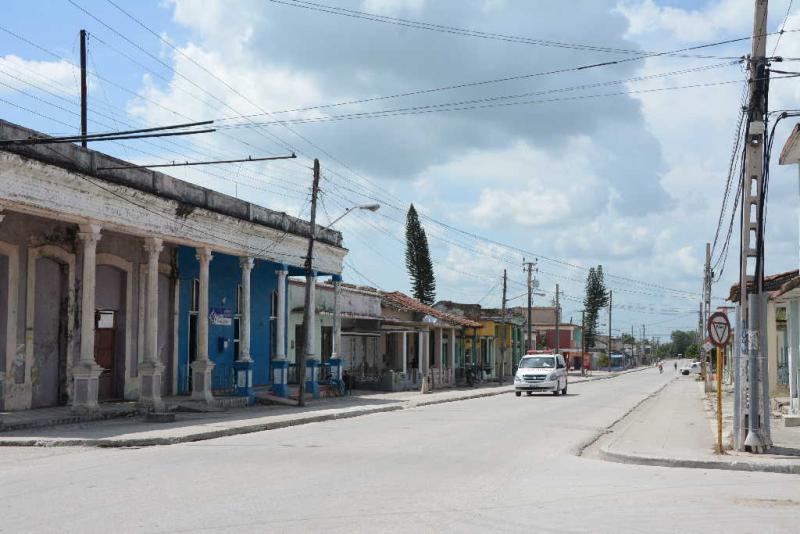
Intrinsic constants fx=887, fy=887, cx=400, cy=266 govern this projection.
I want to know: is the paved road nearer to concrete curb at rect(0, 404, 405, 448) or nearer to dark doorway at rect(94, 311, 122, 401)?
concrete curb at rect(0, 404, 405, 448)

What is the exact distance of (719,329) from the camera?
15188 millimetres

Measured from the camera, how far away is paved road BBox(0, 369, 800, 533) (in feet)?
28.0

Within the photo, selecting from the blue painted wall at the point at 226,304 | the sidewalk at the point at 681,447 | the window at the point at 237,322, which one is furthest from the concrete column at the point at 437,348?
the sidewalk at the point at 681,447

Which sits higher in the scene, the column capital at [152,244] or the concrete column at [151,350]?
the column capital at [152,244]

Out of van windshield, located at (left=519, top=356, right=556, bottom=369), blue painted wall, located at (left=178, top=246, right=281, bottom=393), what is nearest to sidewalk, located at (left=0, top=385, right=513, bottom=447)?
blue painted wall, located at (left=178, top=246, right=281, bottom=393)

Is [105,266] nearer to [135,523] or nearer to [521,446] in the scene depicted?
[521,446]

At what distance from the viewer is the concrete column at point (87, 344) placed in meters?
20.2

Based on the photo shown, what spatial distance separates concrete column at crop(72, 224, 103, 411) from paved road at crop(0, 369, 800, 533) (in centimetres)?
490

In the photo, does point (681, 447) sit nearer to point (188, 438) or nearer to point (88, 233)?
point (188, 438)

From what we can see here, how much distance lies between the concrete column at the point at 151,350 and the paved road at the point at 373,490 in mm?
6597

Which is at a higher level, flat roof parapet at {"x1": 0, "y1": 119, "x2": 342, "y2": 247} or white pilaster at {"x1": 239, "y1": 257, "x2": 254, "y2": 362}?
flat roof parapet at {"x1": 0, "y1": 119, "x2": 342, "y2": 247}

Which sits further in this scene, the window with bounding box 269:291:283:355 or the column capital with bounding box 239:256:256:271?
the window with bounding box 269:291:283:355

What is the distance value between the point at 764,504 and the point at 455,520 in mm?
3885

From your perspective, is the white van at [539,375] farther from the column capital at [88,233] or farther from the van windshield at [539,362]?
the column capital at [88,233]
